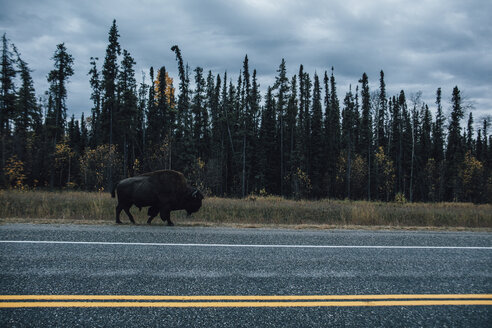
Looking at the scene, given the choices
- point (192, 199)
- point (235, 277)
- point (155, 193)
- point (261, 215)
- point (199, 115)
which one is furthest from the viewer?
point (199, 115)

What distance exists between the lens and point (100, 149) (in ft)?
107

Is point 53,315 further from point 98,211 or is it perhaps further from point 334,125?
point 334,125

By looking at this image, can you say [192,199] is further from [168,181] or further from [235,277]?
[235,277]

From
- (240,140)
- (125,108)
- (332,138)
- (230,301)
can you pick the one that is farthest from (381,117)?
(230,301)

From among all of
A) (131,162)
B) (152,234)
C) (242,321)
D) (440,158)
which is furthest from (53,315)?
(440,158)

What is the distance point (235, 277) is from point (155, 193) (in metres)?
6.60

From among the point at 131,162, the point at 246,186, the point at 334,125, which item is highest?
the point at 334,125

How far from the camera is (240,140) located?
4416cm

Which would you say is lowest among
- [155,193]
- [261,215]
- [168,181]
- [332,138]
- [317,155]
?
[261,215]

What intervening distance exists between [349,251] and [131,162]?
4492cm

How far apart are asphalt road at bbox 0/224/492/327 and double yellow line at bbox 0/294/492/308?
0.03 metres

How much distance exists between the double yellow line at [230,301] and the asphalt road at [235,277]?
25 mm

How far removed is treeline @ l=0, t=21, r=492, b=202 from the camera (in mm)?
37062

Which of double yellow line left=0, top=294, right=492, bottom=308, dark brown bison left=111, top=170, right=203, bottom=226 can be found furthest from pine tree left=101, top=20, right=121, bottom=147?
double yellow line left=0, top=294, right=492, bottom=308
